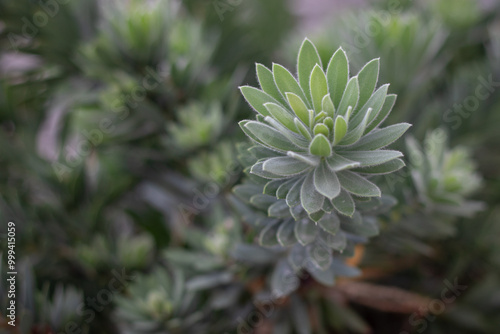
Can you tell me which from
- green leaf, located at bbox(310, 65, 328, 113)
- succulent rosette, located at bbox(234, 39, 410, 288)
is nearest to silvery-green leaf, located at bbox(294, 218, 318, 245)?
succulent rosette, located at bbox(234, 39, 410, 288)

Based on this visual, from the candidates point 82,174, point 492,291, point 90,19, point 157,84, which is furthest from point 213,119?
point 492,291

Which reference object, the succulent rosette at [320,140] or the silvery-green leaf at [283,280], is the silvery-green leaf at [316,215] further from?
the silvery-green leaf at [283,280]

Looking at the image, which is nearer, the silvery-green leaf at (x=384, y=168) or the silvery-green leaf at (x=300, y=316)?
the silvery-green leaf at (x=384, y=168)

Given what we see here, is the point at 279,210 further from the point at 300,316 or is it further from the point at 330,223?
the point at 300,316

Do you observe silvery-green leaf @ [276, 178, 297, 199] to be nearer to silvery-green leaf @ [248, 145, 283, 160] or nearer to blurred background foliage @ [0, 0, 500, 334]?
silvery-green leaf @ [248, 145, 283, 160]

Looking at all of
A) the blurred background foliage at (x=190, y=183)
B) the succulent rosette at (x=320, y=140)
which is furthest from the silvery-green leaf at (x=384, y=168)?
the blurred background foliage at (x=190, y=183)

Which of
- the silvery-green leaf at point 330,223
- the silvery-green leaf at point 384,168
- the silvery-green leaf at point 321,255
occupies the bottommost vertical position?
the silvery-green leaf at point 321,255

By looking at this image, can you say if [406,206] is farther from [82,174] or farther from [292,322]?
[82,174]
